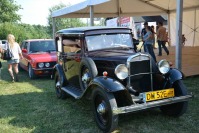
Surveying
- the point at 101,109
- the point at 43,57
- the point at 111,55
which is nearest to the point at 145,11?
the point at 43,57

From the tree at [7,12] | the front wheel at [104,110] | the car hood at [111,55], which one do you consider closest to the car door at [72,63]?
the car hood at [111,55]

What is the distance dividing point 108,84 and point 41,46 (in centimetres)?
735

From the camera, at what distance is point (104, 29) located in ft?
19.2

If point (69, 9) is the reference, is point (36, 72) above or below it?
below

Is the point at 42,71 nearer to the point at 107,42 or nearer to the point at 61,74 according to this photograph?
the point at 61,74

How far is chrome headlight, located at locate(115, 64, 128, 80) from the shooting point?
4.64 metres

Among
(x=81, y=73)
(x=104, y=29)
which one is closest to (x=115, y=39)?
(x=104, y=29)

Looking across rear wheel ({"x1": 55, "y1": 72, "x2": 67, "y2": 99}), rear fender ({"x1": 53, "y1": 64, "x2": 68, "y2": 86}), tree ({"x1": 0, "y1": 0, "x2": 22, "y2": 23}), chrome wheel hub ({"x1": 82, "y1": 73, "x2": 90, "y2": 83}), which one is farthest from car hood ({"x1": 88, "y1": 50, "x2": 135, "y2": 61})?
tree ({"x1": 0, "y1": 0, "x2": 22, "y2": 23})

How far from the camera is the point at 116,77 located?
16.2ft

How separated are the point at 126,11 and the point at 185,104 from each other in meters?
9.80

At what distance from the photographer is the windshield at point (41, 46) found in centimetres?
1106

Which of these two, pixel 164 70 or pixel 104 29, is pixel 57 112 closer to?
pixel 104 29

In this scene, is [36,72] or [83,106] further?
[36,72]

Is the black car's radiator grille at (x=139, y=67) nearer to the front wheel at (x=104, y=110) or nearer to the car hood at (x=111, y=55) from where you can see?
the car hood at (x=111, y=55)
